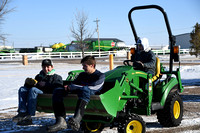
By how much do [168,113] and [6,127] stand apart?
129 inches

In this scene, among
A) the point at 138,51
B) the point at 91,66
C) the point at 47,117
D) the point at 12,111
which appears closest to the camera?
the point at 91,66

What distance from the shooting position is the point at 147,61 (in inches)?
229

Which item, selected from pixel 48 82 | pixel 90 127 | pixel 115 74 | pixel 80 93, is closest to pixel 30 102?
pixel 48 82

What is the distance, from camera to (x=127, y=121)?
4590 millimetres

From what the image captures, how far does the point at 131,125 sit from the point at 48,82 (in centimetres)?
166

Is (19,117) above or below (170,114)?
above

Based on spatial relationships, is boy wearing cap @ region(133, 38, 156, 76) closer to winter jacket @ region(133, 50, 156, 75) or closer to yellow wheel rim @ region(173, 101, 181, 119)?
winter jacket @ region(133, 50, 156, 75)

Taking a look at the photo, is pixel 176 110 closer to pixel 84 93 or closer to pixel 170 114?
pixel 170 114

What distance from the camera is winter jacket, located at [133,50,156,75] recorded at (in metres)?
5.59

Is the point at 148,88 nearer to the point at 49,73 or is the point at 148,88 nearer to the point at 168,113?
the point at 168,113

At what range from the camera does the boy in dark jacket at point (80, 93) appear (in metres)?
4.06

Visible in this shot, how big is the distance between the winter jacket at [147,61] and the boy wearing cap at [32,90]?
1681 millimetres

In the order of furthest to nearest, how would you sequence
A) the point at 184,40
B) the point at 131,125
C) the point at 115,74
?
the point at 184,40 < the point at 115,74 < the point at 131,125

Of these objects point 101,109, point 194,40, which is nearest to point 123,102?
point 101,109
